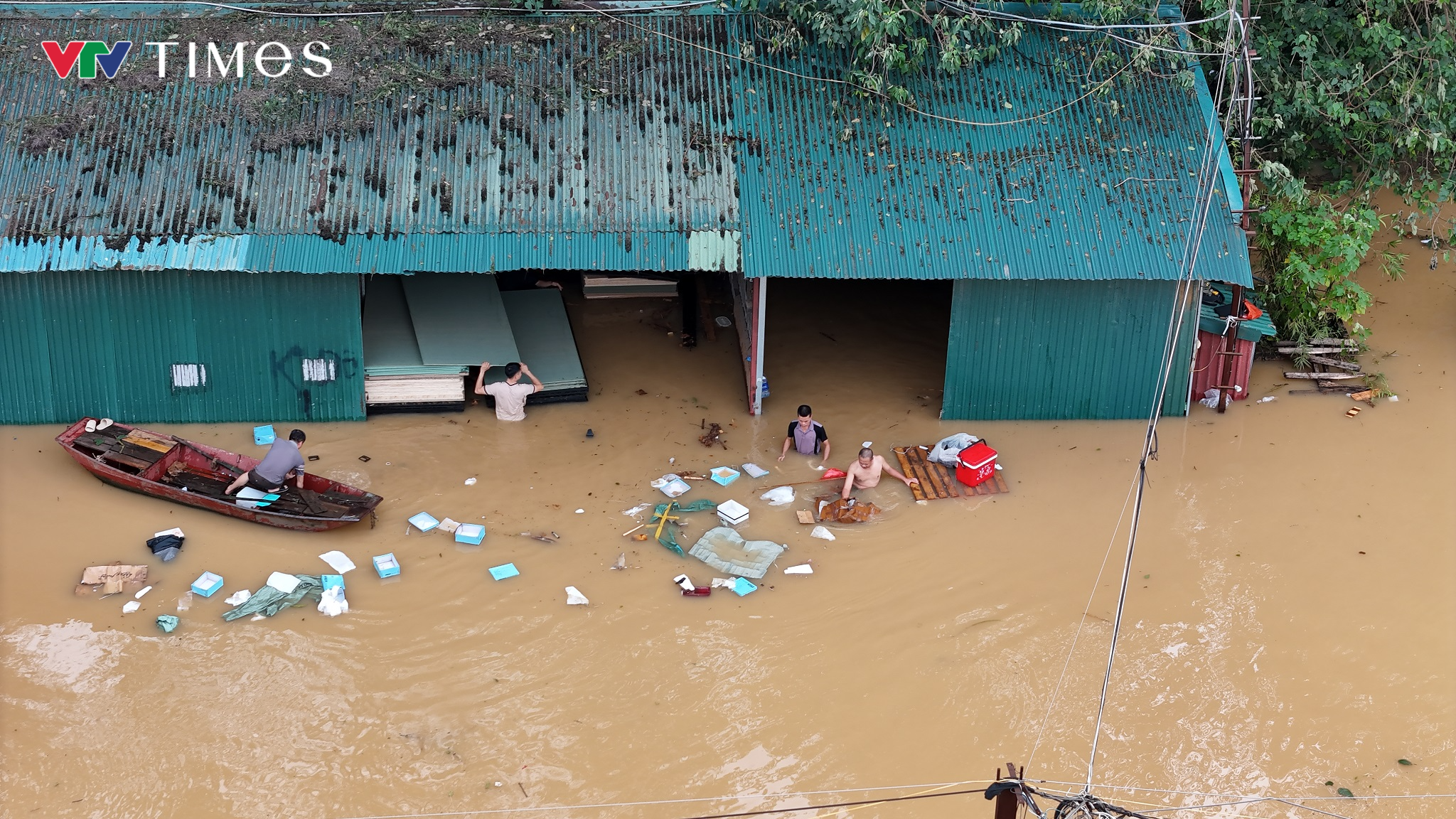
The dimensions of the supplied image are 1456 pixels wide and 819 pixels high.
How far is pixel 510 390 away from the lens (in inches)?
564

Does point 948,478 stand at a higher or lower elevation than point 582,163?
lower

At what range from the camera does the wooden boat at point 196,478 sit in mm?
12430

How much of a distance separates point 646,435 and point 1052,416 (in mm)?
4579

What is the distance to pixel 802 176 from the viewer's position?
1400 centimetres

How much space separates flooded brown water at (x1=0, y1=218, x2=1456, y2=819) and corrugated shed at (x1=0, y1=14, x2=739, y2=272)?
2.18 metres

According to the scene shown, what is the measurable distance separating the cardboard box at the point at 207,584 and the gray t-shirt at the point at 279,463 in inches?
44.7

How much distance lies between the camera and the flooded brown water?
9.98 meters

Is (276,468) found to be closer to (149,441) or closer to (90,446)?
(149,441)

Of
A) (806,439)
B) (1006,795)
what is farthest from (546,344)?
(1006,795)

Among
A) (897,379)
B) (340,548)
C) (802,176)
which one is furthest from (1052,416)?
(340,548)

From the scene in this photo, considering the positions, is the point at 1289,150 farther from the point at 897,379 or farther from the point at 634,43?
the point at 634,43

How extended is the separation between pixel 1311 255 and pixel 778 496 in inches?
291

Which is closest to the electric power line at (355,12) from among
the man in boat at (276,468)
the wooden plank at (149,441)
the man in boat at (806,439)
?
the wooden plank at (149,441)

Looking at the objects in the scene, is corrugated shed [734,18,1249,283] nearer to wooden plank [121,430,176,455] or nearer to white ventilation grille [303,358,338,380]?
white ventilation grille [303,358,338,380]
